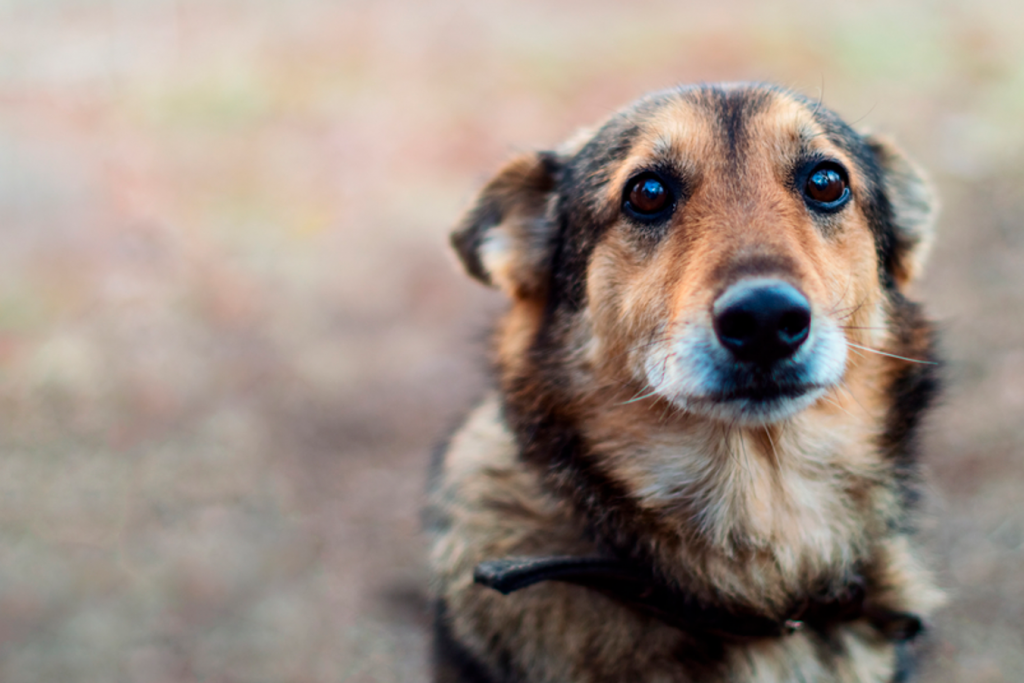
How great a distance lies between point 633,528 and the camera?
276cm

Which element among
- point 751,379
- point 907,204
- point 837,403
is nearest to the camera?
point 751,379

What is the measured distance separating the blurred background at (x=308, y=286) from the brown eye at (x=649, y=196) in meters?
0.83

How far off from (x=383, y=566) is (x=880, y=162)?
4.35 meters

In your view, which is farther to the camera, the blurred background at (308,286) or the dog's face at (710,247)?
the blurred background at (308,286)

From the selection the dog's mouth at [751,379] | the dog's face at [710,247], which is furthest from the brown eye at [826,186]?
the dog's mouth at [751,379]

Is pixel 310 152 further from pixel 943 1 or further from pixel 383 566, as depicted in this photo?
pixel 943 1

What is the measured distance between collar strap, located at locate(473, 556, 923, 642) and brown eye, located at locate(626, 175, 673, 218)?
1346mm

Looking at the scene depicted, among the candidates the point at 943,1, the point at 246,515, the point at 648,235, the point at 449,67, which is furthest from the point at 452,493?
the point at 943,1

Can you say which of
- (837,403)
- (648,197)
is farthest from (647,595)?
(648,197)

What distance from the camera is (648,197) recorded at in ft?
9.55

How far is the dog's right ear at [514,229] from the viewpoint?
3375mm

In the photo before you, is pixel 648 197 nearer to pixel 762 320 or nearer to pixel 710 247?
pixel 710 247

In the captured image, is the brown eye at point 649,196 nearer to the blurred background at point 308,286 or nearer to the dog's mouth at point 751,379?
the dog's mouth at point 751,379

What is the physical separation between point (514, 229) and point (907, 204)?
5.93 feet
